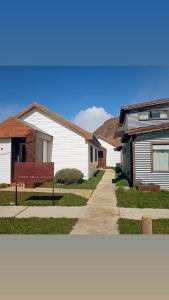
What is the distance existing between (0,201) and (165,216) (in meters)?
7.09

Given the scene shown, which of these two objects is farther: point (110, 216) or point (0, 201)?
point (0, 201)

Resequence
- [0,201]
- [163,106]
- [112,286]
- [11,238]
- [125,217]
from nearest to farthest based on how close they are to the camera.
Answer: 1. [112,286]
2. [11,238]
3. [125,217]
4. [0,201]
5. [163,106]

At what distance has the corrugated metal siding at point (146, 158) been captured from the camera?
52.7ft

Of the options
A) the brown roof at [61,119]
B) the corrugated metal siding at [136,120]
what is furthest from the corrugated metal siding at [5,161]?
the corrugated metal siding at [136,120]

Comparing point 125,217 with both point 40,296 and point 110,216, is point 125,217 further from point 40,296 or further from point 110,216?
point 40,296

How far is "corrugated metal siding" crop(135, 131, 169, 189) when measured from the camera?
1608cm

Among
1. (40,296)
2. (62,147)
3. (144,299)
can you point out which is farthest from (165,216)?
(62,147)

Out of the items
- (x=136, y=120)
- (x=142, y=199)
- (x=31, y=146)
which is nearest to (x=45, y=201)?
(x=142, y=199)

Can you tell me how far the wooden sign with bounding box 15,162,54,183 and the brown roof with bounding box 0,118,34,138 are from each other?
7.08 metres

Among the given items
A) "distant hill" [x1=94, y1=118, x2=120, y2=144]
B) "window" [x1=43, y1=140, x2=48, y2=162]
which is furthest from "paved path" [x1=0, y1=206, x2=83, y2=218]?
"distant hill" [x1=94, y1=118, x2=120, y2=144]

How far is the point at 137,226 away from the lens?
7.71 metres

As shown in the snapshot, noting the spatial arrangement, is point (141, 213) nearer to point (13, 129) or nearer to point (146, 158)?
point (146, 158)

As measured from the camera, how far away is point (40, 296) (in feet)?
12.4

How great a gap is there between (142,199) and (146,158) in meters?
4.17
